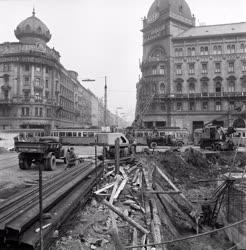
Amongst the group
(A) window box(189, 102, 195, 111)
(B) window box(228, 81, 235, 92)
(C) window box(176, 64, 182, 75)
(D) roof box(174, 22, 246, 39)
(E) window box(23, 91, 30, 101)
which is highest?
(D) roof box(174, 22, 246, 39)

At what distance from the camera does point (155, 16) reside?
53625 millimetres

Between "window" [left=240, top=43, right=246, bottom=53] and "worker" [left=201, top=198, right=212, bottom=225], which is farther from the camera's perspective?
"window" [left=240, top=43, right=246, bottom=53]

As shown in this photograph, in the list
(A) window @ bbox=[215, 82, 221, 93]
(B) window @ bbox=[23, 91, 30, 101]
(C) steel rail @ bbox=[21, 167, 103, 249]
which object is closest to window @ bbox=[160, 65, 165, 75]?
(A) window @ bbox=[215, 82, 221, 93]

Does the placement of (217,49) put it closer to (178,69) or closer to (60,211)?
(178,69)

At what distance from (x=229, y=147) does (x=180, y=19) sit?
33.3 meters

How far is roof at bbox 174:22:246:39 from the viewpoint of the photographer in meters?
50.8

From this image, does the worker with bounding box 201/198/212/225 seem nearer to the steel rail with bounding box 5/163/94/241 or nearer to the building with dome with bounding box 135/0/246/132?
the steel rail with bounding box 5/163/94/241

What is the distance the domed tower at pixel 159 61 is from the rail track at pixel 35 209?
41.8 m

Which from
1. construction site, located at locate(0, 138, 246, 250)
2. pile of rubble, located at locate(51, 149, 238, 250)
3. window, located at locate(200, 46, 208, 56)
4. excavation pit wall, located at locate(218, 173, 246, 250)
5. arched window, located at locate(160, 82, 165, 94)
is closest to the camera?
construction site, located at locate(0, 138, 246, 250)

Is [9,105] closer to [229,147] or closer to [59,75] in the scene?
[59,75]

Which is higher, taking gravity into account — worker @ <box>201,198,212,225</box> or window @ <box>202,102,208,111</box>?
window @ <box>202,102,208,111</box>

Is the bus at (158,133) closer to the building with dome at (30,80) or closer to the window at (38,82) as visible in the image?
the building with dome at (30,80)

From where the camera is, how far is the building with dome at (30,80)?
50312 mm

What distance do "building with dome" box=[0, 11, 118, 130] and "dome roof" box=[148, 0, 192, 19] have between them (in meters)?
23.7
